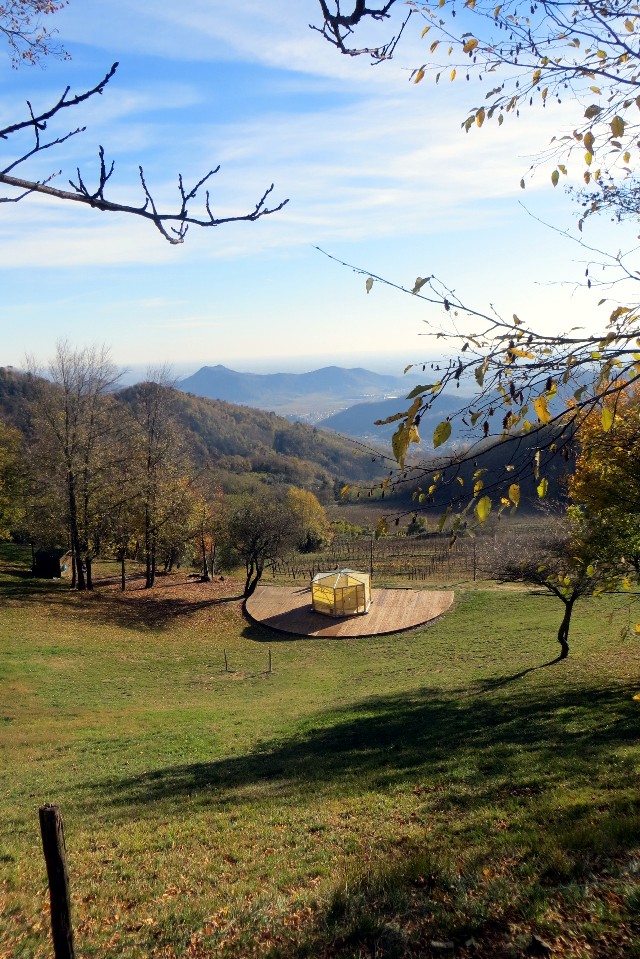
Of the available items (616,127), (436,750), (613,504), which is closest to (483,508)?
(616,127)

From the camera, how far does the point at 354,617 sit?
84.4 ft

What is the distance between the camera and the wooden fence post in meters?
3.21

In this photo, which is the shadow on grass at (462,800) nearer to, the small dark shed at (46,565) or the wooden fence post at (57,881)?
the wooden fence post at (57,881)

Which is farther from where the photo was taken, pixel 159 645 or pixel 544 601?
pixel 544 601

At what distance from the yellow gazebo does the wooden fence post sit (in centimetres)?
2239

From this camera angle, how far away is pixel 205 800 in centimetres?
762

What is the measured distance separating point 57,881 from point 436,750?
266 inches

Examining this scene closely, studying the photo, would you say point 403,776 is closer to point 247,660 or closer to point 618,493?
point 618,493

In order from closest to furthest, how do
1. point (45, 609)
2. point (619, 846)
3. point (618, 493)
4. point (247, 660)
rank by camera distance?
1. point (619, 846)
2. point (618, 493)
3. point (247, 660)
4. point (45, 609)

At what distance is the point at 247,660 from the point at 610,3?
19.1 m

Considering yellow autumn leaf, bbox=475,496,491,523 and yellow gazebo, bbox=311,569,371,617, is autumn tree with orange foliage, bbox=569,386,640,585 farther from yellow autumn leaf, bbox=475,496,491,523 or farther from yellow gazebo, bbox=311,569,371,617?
yellow gazebo, bbox=311,569,371,617

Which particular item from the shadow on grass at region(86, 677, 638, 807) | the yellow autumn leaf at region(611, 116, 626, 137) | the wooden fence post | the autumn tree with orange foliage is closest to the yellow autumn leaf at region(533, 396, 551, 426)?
the yellow autumn leaf at region(611, 116, 626, 137)

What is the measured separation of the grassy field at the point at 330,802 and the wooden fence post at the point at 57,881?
0.90m

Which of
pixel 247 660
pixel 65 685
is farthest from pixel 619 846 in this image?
pixel 247 660
